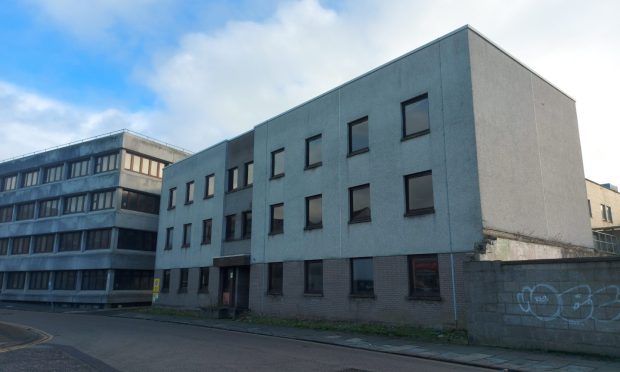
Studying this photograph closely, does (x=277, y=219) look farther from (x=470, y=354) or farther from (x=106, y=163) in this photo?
(x=106, y=163)

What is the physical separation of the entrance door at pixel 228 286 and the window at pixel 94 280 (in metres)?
15.1

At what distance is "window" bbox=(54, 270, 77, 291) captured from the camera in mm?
40219

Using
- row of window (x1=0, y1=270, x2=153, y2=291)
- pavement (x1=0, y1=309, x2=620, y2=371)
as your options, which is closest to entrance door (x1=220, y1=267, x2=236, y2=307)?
pavement (x1=0, y1=309, x2=620, y2=371)

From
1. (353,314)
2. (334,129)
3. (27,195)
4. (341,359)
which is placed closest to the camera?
(341,359)

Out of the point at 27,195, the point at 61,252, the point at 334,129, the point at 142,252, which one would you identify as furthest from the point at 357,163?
the point at 27,195

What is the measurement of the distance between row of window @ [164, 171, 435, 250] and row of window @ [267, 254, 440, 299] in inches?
67.9

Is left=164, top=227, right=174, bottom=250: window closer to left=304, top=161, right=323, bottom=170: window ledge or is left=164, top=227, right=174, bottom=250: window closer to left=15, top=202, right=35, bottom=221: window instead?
left=304, top=161, right=323, bottom=170: window ledge

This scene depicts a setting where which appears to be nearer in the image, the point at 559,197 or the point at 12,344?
the point at 12,344

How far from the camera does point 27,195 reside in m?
45.8

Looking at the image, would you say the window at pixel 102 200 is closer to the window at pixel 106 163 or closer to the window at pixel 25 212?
the window at pixel 106 163

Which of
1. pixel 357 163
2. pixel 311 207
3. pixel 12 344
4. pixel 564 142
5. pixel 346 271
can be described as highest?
pixel 564 142

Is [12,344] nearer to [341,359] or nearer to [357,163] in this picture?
[341,359]

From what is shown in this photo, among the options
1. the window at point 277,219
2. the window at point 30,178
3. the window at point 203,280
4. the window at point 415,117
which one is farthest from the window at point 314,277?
the window at point 30,178

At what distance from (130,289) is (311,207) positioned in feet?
77.0
